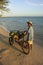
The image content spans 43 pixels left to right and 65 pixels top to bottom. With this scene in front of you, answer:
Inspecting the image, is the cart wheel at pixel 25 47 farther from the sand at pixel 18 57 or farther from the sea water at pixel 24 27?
the sea water at pixel 24 27

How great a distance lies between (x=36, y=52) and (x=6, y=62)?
285 centimetres

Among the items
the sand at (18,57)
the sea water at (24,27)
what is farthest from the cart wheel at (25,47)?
the sea water at (24,27)

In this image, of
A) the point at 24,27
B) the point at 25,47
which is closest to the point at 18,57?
the point at 25,47

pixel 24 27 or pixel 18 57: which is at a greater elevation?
pixel 18 57

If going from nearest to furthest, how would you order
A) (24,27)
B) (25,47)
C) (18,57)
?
1. (18,57)
2. (25,47)
3. (24,27)

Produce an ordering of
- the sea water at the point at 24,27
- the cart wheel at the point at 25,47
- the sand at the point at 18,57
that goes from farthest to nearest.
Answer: the sea water at the point at 24,27 < the cart wheel at the point at 25,47 < the sand at the point at 18,57

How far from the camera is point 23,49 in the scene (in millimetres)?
12531

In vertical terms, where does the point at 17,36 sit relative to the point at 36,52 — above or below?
above

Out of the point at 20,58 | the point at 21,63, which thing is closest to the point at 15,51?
the point at 20,58

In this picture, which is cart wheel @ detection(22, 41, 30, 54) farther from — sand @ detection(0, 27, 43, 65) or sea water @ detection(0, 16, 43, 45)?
sea water @ detection(0, 16, 43, 45)

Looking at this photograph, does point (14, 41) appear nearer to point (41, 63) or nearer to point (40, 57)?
point (40, 57)

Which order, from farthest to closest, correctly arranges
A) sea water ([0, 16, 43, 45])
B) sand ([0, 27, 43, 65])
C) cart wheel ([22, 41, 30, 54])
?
sea water ([0, 16, 43, 45]) < cart wheel ([22, 41, 30, 54]) < sand ([0, 27, 43, 65])

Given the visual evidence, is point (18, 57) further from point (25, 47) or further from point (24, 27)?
point (24, 27)

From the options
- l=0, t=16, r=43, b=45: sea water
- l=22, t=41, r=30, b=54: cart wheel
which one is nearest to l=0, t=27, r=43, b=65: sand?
l=22, t=41, r=30, b=54: cart wheel
